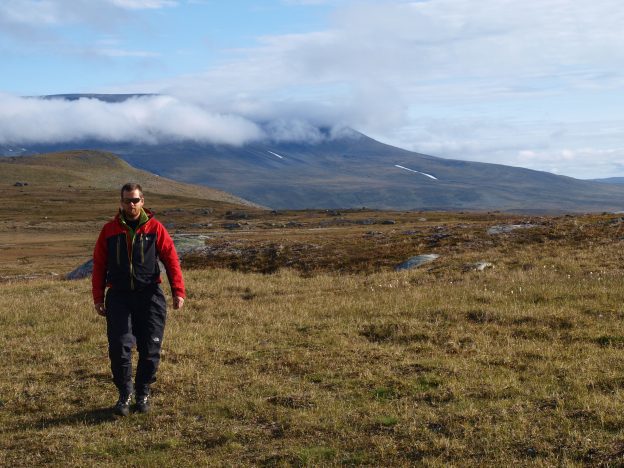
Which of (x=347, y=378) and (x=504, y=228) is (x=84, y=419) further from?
(x=504, y=228)

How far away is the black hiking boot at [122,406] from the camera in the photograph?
375 inches

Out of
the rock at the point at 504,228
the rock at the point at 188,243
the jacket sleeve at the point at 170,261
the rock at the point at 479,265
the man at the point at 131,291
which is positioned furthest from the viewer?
the rock at the point at 188,243

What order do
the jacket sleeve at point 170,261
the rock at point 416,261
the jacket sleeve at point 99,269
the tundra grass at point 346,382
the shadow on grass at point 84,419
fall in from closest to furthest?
the tundra grass at point 346,382, the shadow on grass at point 84,419, the jacket sleeve at point 99,269, the jacket sleeve at point 170,261, the rock at point 416,261

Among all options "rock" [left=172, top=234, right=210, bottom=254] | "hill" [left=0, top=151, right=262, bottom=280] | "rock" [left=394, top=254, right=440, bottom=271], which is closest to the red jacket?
"rock" [left=394, top=254, right=440, bottom=271]

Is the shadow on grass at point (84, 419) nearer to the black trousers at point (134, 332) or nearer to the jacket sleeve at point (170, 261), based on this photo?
the black trousers at point (134, 332)

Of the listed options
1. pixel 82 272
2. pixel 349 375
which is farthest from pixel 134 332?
pixel 82 272

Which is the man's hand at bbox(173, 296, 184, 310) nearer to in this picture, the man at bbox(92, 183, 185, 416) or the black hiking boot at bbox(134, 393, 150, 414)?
the man at bbox(92, 183, 185, 416)

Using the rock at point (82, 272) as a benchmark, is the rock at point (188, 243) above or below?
above

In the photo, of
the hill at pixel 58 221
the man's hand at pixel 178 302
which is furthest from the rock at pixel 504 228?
the hill at pixel 58 221

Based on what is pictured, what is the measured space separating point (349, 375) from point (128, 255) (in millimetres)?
3999

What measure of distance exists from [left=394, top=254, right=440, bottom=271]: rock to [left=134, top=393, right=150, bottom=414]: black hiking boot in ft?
53.7

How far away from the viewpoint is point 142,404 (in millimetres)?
9641

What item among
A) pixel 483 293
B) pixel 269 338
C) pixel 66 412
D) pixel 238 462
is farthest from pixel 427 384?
pixel 483 293

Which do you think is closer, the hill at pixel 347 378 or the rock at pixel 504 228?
the hill at pixel 347 378
